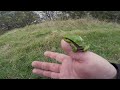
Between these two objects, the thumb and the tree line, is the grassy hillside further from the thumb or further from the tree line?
the thumb

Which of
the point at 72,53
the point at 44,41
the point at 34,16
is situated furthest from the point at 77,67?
the point at 34,16

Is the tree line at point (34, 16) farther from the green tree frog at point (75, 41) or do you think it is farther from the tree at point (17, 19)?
the green tree frog at point (75, 41)

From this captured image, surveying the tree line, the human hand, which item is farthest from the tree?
the human hand

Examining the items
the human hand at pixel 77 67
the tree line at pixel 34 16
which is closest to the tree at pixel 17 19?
the tree line at pixel 34 16

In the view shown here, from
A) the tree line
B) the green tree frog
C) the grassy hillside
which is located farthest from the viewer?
the tree line
